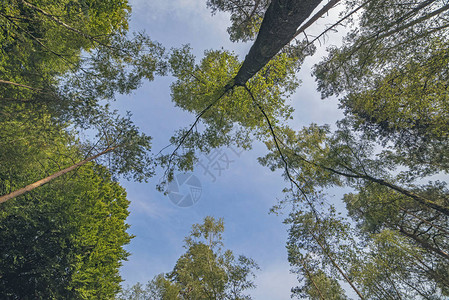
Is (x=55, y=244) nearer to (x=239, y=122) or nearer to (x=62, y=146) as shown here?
(x=62, y=146)

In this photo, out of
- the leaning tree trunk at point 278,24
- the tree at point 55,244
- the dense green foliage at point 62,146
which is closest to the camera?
the leaning tree trunk at point 278,24

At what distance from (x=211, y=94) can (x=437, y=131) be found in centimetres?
744

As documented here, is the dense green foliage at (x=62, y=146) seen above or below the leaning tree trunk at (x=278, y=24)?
above

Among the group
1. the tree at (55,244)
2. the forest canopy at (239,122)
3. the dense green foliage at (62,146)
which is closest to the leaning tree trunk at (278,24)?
the forest canopy at (239,122)

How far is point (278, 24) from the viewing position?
8.96 feet

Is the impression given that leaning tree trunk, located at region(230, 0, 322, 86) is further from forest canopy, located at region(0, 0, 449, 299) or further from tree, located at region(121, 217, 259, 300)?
tree, located at region(121, 217, 259, 300)

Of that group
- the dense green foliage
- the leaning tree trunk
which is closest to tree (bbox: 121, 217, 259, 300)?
the dense green foliage

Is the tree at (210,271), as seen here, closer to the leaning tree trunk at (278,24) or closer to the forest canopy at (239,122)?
the forest canopy at (239,122)

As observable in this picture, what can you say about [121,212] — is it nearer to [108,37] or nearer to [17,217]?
[17,217]

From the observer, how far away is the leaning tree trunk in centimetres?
248

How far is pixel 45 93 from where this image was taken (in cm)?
551

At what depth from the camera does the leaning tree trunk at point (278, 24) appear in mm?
2479

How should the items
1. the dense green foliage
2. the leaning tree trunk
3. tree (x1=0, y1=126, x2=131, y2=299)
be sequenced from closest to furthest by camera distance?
1. the leaning tree trunk
2. the dense green foliage
3. tree (x1=0, y1=126, x2=131, y2=299)

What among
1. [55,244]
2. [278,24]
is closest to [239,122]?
[278,24]
